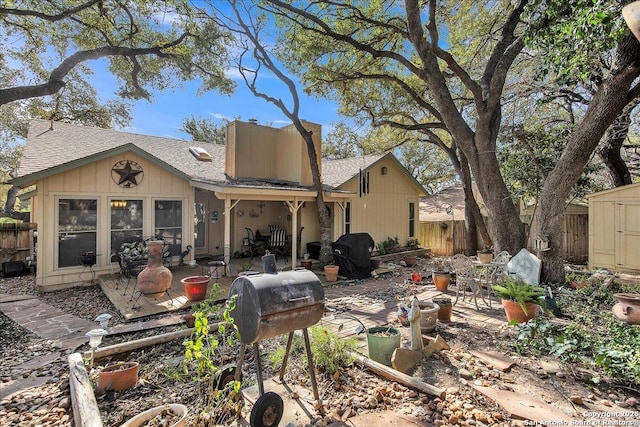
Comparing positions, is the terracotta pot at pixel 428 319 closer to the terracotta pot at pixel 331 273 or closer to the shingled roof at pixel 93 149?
the terracotta pot at pixel 331 273

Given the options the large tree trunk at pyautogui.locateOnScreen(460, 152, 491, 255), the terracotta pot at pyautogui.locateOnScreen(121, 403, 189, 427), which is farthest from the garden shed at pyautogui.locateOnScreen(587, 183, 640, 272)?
the terracotta pot at pyautogui.locateOnScreen(121, 403, 189, 427)

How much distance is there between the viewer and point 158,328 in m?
5.09

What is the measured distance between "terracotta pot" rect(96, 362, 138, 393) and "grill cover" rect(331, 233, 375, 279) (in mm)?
6656

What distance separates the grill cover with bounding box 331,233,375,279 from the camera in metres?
9.34

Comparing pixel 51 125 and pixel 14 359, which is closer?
pixel 14 359

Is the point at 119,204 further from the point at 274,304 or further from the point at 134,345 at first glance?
the point at 274,304

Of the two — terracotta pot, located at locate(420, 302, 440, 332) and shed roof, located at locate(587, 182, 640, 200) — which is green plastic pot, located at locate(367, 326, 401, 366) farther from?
Answer: shed roof, located at locate(587, 182, 640, 200)

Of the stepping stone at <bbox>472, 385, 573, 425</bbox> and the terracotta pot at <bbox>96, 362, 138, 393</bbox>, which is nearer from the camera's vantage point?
the stepping stone at <bbox>472, 385, 573, 425</bbox>

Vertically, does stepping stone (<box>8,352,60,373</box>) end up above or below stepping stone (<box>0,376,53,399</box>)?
below

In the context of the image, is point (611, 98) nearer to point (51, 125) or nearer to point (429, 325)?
point (429, 325)

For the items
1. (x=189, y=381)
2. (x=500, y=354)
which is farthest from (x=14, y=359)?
(x=500, y=354)

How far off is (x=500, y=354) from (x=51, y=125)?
509 inches

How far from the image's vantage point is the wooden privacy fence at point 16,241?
9.16m

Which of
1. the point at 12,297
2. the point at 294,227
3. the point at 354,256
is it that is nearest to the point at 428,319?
the point at 354,256
